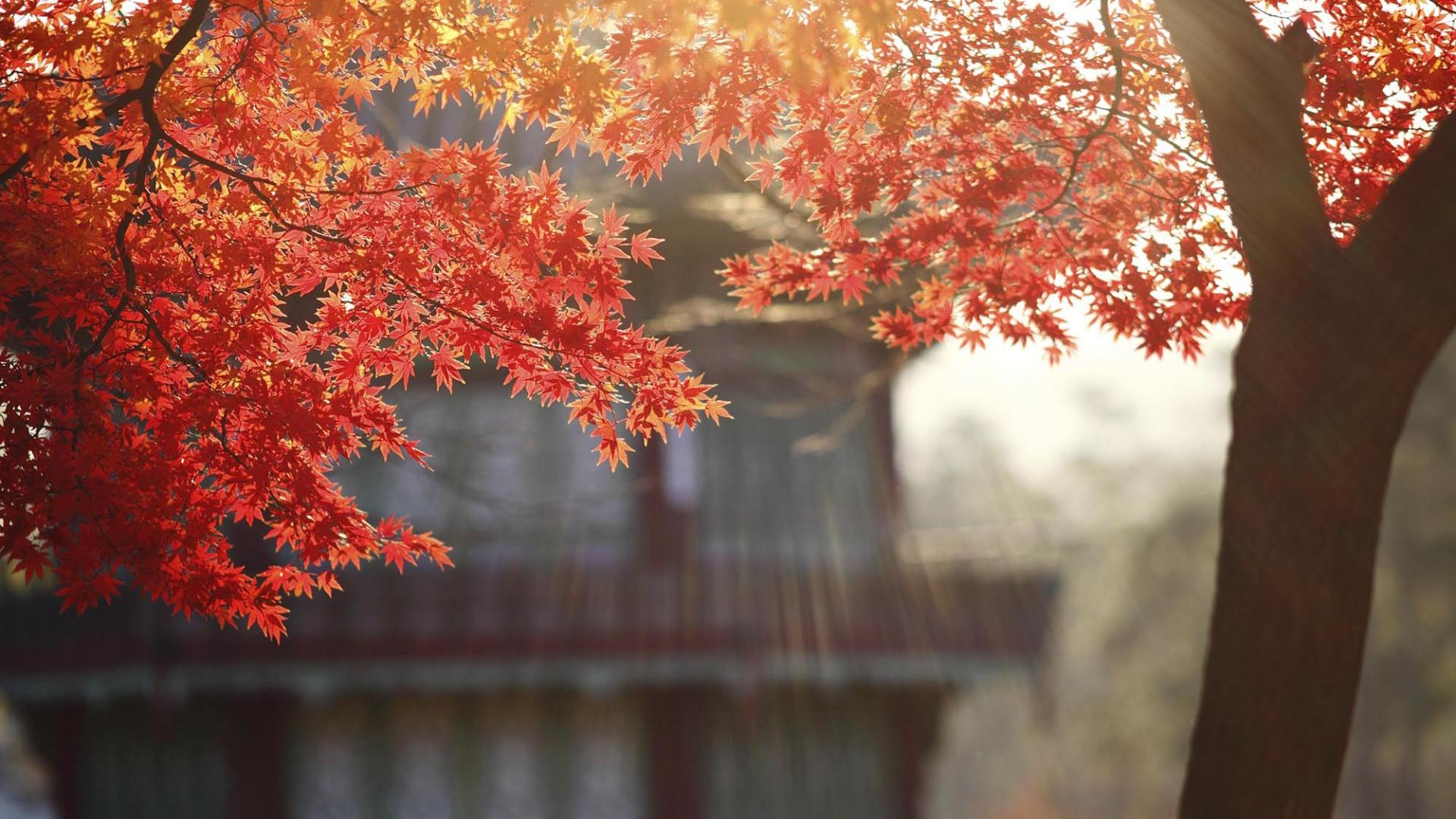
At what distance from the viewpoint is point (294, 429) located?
4.56 meters

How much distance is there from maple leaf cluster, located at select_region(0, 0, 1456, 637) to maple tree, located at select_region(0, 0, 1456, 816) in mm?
15

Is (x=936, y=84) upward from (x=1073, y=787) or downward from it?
upward

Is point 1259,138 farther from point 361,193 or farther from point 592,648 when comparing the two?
point 592,648

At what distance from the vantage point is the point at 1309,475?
4078 millimetres

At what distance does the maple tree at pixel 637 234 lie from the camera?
412 cm

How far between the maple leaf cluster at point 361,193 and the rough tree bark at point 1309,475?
2.84ft

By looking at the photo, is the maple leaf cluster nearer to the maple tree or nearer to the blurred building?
the maple tree

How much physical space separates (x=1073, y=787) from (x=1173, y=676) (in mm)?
12441

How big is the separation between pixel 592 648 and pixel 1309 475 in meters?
9.08

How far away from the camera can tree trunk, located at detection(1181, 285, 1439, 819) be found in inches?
161

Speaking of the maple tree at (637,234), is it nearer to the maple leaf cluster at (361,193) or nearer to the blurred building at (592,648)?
the maple leaf cluster at (361,193)

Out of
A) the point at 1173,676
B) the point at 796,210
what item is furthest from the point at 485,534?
the point at 1173,676

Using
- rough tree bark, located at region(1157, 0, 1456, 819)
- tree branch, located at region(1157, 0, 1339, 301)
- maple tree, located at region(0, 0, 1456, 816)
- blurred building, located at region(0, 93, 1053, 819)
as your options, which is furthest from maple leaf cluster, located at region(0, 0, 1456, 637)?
blurred building, located at region(0, 93, 1053, 819)

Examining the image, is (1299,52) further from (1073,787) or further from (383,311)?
(1073,787)
